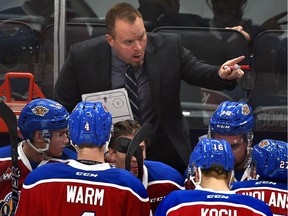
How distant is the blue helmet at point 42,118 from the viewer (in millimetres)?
4957

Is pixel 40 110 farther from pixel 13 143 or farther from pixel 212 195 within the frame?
pixel 212 195

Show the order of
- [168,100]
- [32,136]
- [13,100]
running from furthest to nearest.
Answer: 1. [13,100]
2. [168,100]
3. [32,136]

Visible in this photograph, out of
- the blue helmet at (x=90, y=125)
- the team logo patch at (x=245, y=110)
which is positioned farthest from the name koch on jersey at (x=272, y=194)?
the blue helmet at (x=90, y=125)

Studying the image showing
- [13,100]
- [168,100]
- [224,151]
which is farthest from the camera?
[13,100]

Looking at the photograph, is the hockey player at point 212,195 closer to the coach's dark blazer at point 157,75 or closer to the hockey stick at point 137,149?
the hockey stick at point 137,149

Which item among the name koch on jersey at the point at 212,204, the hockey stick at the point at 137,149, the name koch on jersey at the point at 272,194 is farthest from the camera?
the hockey stick at the point at 137,149

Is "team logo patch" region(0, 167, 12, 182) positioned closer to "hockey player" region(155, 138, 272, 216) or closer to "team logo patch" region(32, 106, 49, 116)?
"team logo patch" region(32, 106, 49, 116)

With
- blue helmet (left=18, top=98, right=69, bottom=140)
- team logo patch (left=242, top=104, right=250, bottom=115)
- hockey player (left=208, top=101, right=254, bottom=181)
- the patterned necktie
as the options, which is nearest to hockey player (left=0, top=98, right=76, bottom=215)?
blue helmet (left=18, top=98, right=69, bottom=140)

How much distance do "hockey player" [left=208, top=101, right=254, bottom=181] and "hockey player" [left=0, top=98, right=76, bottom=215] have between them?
77 cm

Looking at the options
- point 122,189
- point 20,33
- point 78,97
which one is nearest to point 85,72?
point 78,97

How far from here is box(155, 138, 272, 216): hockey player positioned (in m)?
4.03

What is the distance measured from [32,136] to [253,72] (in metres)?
1.81

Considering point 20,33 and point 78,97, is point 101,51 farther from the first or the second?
point 20,33

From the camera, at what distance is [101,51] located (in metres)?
5.46
